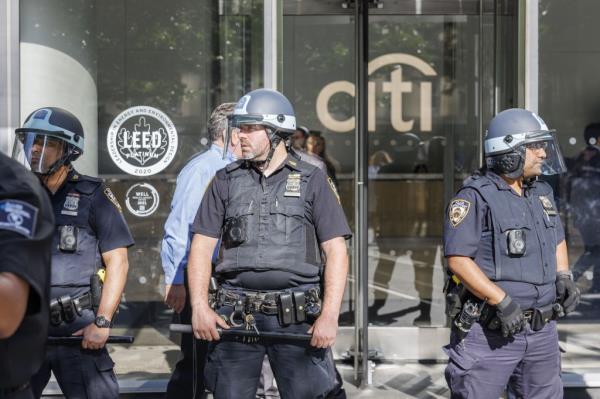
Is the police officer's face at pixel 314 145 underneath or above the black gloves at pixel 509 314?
above

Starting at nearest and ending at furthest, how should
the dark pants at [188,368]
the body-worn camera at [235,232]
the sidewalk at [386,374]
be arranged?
1. the body-worn camera at [235,232]
2. the dark pants at [188,368]
3. the sidewalk at [386,374]

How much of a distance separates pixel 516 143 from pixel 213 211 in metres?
1.45

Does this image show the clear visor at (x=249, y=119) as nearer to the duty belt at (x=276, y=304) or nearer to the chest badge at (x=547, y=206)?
the duty belt at (x=276, y=304)

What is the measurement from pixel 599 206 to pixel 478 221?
2.88m

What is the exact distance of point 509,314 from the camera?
4.15 m

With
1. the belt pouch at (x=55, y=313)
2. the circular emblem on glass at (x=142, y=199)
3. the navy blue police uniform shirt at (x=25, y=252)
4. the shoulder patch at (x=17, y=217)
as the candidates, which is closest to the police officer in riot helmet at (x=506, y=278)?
the belt pouch at (x=55, y=313)

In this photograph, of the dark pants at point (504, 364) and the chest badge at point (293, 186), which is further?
the dark pants at point (504, 364)

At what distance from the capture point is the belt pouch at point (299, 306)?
4.02 m

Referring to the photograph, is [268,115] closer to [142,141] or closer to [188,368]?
[188,368]

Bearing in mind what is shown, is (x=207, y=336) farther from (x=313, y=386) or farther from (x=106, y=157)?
(x=106, y=157)

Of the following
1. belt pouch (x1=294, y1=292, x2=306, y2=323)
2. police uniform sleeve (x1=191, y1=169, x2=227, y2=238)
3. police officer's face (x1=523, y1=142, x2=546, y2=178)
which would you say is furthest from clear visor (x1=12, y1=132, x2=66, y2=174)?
police officer's face (x1=523, y1=142, x2=546, y2=178)

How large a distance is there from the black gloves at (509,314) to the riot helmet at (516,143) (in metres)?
0.63

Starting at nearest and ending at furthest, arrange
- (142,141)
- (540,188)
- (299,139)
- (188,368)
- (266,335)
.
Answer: (266,335), (540,188), (188,368), (142,141), (299,139)

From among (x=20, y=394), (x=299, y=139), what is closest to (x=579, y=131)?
(x=299, y=139)
